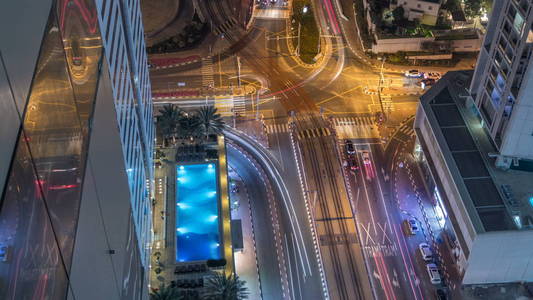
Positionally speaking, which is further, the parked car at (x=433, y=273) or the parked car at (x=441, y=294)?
the parked car at (x=433, y=273)

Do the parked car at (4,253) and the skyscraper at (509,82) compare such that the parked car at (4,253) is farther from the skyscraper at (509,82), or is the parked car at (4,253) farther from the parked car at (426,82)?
the parked car at (426,82)

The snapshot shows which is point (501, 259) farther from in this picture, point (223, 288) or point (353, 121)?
point (353, 121)

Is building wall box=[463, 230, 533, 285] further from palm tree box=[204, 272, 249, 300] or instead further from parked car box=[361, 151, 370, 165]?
palm tree box=[204, 272, 249, 300]

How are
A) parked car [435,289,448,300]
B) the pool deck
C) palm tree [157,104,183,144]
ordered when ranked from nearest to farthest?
the pool deck
parked car [435,289,448,300]
palm tree [157,104,183,144]

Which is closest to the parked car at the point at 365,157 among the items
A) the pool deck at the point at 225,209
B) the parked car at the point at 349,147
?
the parked car at the point at 349,147

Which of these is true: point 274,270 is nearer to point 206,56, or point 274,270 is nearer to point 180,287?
point 180,287

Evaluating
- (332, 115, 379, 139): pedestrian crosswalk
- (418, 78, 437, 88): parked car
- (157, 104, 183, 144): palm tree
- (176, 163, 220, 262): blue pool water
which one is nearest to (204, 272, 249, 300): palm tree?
(176, 163, 220, 262): blue pool water
